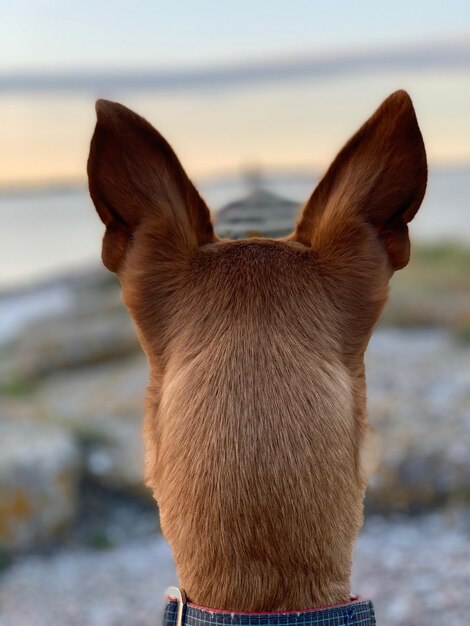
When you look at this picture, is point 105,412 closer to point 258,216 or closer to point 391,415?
point 391,415

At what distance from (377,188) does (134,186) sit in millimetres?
512

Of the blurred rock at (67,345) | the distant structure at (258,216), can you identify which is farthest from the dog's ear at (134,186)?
the blurred rock at (67,345)

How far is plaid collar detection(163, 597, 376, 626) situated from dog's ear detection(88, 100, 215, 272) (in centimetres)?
76

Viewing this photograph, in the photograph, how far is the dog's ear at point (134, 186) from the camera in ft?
6.16

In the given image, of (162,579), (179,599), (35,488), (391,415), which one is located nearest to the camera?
(179,599)

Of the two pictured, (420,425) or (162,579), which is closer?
(162,579)

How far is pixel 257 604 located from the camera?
180 centimetres

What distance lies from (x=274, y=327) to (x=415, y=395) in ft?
18.4

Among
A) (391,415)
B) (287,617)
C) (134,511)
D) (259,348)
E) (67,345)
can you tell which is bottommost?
(287,617)

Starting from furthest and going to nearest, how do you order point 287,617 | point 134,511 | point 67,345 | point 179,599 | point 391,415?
point 67,345 < point 391,415 < point 134,511 < point 179,599 < point 287,617

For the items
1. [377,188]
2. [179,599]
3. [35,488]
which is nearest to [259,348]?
[377,188]

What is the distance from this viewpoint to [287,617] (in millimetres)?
1764

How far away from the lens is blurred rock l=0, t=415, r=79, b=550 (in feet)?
19.5

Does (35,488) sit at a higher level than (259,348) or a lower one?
higher
